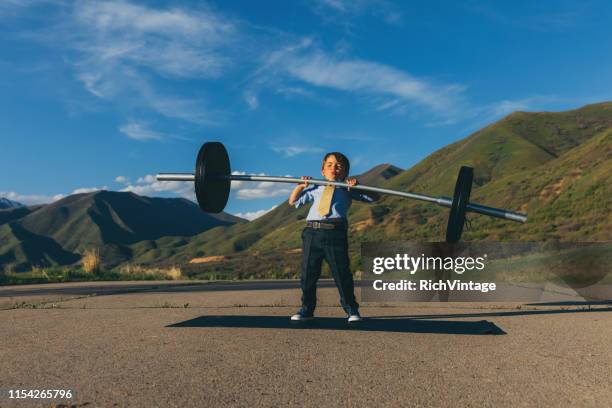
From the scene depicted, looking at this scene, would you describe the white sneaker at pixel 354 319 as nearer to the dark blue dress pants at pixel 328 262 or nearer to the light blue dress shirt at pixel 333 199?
the dark blue dress pants at pixel 328 262

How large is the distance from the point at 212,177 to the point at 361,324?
2352mm

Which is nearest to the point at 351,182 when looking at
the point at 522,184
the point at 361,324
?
the point at 361,324

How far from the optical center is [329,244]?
19.5 feet

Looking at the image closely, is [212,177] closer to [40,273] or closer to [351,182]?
[351,182]

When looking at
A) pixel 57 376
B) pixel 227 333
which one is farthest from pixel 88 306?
pixel 57 376

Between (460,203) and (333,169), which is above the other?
(333,169)

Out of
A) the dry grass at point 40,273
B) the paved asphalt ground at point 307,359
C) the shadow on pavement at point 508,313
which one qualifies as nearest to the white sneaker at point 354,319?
the paved asphalt ground at point 307,359

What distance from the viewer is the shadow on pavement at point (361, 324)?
548 centimetres

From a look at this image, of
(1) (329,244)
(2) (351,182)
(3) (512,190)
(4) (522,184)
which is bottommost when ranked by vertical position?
(1) (329,244)

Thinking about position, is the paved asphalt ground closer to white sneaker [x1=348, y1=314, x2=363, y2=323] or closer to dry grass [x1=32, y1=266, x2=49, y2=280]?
white sneaker [x1=348, y1=314, x2=363, y2=323]

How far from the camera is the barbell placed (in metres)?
5.53

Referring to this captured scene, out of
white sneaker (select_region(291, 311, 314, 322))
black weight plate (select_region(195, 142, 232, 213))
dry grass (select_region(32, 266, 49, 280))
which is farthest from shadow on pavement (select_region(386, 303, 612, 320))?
dry grass (select_region(32, 266, 49, 280))

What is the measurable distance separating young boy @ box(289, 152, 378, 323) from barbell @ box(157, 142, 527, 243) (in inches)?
8.2

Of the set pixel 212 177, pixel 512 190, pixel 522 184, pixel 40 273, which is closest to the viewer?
pixel 212 177
